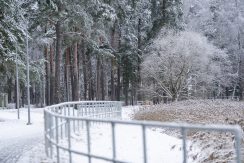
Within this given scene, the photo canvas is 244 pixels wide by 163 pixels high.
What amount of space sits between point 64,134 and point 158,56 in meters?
39.0

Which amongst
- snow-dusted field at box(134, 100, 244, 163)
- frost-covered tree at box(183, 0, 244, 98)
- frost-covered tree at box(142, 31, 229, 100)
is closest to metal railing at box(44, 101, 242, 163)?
snow-dusted field at box(134, 100, 244, 163)

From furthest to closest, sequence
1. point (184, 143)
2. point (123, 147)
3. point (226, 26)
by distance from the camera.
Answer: point (226, 26) < point (123, 147) < point (184, 143)

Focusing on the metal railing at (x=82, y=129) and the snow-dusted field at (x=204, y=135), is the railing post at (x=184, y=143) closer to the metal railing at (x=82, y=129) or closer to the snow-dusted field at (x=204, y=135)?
the metal railing at (x=82, y=129)

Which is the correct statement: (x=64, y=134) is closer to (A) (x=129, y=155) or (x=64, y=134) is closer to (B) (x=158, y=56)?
(A) (x=129, y=155)

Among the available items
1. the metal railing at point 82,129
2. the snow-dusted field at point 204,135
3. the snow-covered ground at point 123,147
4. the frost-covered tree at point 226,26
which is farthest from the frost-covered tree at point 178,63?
the snow-covered ground at point 123,147

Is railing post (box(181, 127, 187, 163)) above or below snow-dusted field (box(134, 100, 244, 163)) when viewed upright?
above

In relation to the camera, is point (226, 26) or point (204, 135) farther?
point (226, 26)

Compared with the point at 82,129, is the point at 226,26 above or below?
above

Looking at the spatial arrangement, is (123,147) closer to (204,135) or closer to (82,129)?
(204,135)

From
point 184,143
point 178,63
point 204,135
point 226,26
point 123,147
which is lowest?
point 204,135

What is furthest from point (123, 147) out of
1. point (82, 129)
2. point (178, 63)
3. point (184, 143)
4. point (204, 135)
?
point (178, 63)

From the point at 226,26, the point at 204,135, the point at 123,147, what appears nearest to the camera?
the point at 123,147

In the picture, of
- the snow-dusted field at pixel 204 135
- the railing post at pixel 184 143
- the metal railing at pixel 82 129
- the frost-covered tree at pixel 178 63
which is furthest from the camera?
the frost-covered tree at pixel 178 63

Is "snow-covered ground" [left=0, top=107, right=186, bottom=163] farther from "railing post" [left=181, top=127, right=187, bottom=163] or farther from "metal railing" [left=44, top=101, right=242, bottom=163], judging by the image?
"railing post" [left=181, top=127, right=187, bottom=163]
